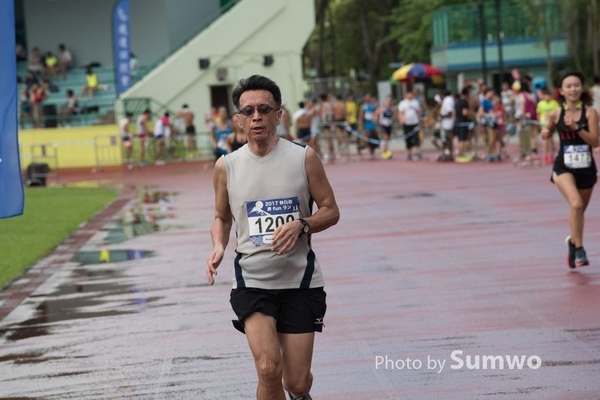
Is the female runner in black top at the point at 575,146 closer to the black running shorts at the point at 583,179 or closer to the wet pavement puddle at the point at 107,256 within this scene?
the black running shorts at the point at 583,179

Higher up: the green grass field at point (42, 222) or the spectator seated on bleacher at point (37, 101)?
the spectator seated on bleacher at point (37, 101)

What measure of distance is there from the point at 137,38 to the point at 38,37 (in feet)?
13.5

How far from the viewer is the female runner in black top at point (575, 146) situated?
1170 centimetres

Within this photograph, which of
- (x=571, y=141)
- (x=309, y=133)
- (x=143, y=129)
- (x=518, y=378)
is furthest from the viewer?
(x=143, y=129)

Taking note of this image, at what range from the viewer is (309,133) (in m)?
35.0

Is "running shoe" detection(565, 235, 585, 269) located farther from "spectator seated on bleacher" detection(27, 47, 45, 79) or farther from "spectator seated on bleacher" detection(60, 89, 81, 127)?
"spectator seated on bleacher" detection(27, 47, 45, 79)

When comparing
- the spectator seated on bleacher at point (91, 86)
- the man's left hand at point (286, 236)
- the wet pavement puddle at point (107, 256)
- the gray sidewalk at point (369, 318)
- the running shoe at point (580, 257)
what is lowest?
the gray sidewalk at point (369, 318)

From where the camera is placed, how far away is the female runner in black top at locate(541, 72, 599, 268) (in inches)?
461

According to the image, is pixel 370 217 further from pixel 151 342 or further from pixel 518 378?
pixel 518 378

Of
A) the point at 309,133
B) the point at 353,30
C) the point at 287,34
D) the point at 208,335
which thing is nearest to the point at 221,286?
the point at 208,335

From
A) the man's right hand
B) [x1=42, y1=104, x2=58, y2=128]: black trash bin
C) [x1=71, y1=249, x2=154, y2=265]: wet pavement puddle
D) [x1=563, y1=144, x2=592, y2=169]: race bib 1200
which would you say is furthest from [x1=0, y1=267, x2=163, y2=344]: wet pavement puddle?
[x1=42, y1=104, x2=58, y2=128]: black trash bin

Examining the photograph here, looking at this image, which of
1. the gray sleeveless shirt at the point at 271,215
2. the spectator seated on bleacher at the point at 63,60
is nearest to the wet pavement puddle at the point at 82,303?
the gray sleeveless shirt at the point at 271,215

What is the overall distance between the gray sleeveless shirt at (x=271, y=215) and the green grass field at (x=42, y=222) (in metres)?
8.15

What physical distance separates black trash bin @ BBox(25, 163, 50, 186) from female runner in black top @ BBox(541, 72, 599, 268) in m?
23.7
